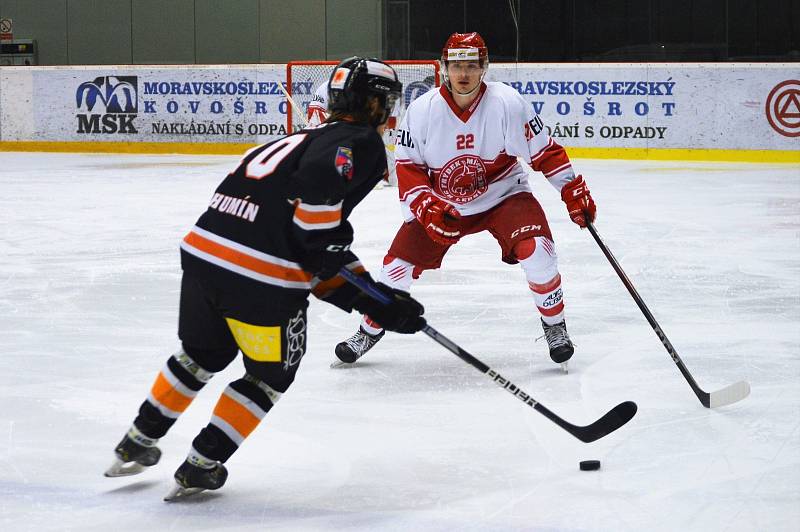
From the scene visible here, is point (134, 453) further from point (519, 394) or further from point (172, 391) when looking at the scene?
point (519, 394)

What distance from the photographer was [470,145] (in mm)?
3604

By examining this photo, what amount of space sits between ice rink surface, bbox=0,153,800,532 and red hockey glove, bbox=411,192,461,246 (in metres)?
0.43

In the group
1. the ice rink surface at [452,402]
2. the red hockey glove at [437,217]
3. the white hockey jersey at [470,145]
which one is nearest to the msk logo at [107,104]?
the ice rink surface at [452,402]

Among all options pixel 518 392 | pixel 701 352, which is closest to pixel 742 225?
pixel 701 352

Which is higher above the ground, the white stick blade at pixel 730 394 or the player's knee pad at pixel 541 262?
the player's knee pad at pixel 541 262

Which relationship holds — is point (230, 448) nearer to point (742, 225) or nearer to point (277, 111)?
point (742, 225)

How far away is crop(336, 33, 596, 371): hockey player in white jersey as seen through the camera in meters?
3.55

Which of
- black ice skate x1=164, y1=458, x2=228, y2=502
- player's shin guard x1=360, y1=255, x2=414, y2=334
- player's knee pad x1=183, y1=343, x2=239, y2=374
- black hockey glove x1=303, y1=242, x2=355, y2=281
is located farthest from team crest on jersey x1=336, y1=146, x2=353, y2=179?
player's shin guard x1=360, y1=255, x2=414, y2=334

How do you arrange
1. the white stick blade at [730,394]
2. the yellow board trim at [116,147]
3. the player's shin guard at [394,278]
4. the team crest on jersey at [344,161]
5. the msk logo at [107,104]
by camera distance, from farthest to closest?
the msk logo at [107,104]
the yellow board trim at [116,147]
the player's shin guard at [394,278]
the white stick blade at [730,394]
the team crest on jersey at [344,161]

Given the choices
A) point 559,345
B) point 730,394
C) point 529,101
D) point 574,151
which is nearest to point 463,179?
point 559,345

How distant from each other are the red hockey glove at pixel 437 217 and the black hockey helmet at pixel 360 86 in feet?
3.79

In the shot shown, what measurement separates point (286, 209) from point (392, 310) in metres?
0.31

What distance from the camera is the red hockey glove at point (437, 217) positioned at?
11.2 feet

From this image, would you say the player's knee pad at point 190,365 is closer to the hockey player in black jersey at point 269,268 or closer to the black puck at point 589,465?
the hockey player in black jersey at point 269,268
